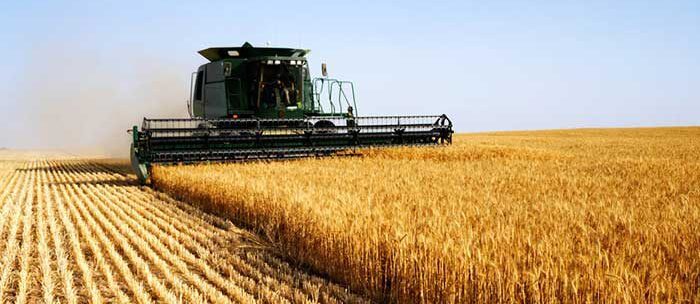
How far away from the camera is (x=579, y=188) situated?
7879 millimetres

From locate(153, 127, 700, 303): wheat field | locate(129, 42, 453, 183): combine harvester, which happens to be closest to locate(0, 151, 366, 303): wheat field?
locate(153, 127, 700, 303): wheat field

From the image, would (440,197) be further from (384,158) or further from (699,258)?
(384,158)

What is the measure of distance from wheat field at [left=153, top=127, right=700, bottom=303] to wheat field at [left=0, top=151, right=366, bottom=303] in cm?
28

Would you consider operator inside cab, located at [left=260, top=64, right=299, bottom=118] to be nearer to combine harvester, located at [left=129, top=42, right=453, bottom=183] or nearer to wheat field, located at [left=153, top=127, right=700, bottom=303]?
combine harvester, located at [left=129, top=42, right=453, bottom=183]

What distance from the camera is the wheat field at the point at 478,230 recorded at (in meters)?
3.23

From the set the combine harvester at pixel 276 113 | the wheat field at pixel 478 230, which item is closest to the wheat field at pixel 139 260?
the wheat field at pixel 478 230

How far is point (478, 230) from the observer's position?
444 cm

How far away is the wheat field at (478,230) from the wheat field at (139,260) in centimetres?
28

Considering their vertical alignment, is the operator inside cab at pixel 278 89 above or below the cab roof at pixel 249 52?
below

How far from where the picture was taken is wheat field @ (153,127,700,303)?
10.6 feet

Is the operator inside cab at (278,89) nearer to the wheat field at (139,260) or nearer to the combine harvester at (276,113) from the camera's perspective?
the combine harvester at (276,113)

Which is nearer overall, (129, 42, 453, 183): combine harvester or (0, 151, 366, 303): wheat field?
(0, 151, 366, 303): wheat field

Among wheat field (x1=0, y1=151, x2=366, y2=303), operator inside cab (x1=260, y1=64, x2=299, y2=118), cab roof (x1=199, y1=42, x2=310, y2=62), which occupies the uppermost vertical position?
cab roof (x1=199, y1=42, x2=310, y2=62)

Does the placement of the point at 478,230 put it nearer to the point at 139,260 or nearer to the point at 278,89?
the point at 139,260
